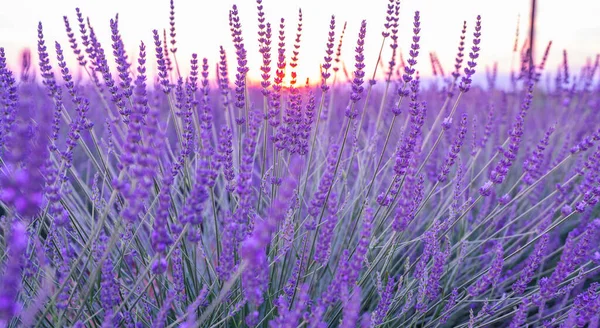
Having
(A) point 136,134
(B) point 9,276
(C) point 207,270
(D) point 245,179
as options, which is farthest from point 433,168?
(B) point 9,276

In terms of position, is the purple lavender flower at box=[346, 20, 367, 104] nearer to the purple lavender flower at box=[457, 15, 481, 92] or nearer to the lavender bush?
the lavender bush

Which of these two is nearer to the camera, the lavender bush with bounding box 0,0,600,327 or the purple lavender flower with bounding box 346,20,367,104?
the lavender bush with bounding box 0,0,600,327

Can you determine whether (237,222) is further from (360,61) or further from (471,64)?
(471,64)

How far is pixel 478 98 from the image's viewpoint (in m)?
5.94

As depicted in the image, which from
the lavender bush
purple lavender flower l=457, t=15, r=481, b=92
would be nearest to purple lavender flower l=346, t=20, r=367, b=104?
the lavender bush

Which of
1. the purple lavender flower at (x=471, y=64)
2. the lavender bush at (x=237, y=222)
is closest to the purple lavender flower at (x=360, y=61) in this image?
the lavender bush at (x=237, y=222)

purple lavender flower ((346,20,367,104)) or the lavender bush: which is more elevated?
purple lavender flower ((346,20,367,104))

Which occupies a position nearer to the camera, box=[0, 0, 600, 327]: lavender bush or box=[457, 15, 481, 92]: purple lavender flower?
box=[0, 0, 600, 327]: lavender bush

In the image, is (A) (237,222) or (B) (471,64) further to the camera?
(B) (471,64)

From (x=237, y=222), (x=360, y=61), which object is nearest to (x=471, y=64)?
(x=360, y=61)

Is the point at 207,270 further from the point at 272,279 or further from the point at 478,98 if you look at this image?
the point at 478,98

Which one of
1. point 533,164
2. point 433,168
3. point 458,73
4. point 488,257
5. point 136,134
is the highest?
point 458,73

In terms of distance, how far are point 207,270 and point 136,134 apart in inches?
44.4

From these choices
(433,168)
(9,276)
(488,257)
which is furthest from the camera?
(433,168)
